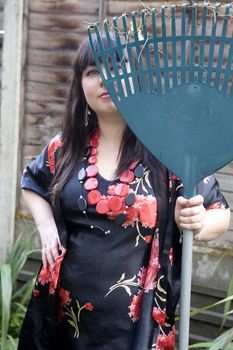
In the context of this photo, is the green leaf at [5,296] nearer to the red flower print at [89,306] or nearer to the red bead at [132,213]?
the red flower print at [89,306]

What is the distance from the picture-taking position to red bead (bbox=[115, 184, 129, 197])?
1.59m

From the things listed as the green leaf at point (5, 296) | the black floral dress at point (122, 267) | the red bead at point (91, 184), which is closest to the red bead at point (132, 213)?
the black floral dress at point (122, 267)

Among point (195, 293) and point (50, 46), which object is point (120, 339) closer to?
point (195, 293)

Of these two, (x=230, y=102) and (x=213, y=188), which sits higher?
(x=230, y=102)

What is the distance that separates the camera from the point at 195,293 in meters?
2.78

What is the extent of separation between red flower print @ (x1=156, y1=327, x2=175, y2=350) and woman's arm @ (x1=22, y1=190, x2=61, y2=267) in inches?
13.4

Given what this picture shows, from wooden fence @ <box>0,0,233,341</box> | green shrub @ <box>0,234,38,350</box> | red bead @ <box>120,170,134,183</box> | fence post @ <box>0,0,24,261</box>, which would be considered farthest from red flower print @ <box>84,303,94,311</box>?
fence post @ <box>0,0,24,261</box>

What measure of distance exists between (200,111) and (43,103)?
1751mm

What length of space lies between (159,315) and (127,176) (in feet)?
1.15

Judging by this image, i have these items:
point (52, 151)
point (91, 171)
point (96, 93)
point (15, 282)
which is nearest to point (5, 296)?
point (15, 282)

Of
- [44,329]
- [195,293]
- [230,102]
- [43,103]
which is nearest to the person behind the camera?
[230,102]

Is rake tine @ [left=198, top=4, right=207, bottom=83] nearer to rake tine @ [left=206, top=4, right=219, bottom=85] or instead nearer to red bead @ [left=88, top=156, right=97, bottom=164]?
rake tine @ [left=206, top=4, right=219, bottom=85]

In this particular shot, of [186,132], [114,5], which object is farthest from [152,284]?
[114,5]

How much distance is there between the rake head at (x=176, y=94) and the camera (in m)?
1.34
